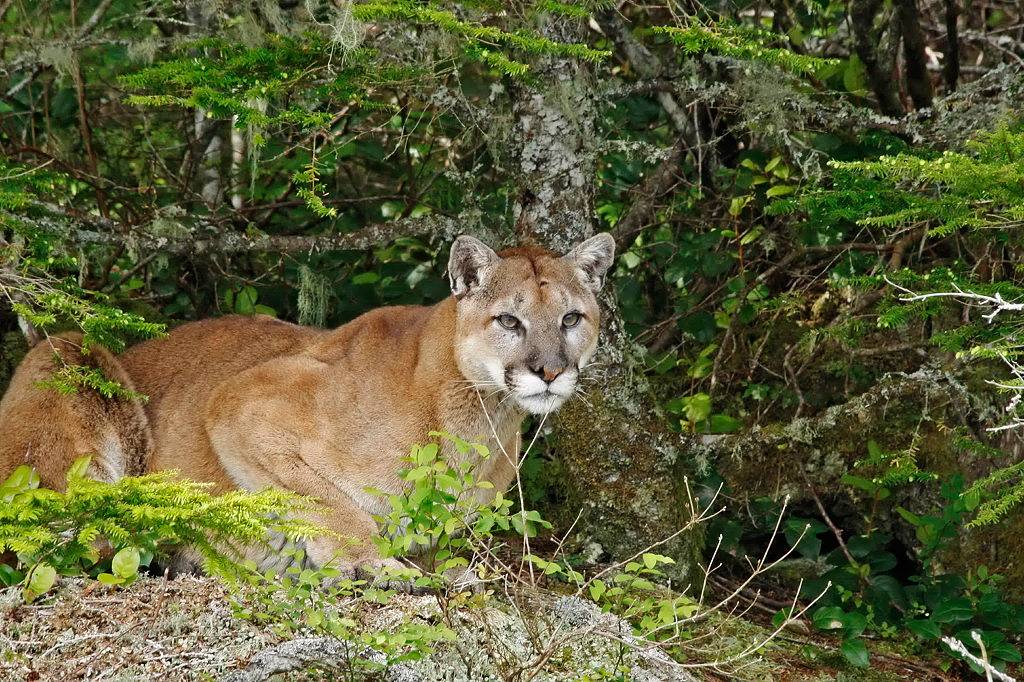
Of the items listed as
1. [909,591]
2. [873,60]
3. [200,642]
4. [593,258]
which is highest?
[873,60]

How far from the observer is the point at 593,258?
242 inches

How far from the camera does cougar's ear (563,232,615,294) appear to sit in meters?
6.11

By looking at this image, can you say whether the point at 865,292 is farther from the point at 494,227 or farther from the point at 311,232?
the point at 311,232

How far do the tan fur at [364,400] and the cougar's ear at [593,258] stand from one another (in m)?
0.01

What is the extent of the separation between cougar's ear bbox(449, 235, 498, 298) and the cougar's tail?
196cm

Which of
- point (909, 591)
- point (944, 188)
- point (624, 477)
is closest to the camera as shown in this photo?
point (944, 188)

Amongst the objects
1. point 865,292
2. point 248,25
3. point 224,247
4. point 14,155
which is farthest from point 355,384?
point 865,292

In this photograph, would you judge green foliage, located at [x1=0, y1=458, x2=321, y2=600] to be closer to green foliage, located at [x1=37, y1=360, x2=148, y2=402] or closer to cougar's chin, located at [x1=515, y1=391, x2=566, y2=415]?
green foliage, located at [x1=37, y1=360, x2=148, y2=402]

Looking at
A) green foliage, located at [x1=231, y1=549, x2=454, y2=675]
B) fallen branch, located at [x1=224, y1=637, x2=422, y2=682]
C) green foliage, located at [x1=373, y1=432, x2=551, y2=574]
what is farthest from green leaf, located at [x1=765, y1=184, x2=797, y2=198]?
fallen branch, located at [x1=224, y1=637, x2=422, y2=682]

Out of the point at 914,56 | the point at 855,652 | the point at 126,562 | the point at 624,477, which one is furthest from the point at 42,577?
the point at 914,56

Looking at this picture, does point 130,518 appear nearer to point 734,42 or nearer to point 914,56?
point 734,42

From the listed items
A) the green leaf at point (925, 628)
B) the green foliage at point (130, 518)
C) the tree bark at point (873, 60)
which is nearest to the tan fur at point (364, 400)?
the green foliage at point (130, 518)

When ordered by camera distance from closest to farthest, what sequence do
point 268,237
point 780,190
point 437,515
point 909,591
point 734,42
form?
1. point 437,515
2. point 734,42
3. point 909,591
4. point 268,237
5. point 780,190

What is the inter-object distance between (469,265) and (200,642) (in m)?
2.38
